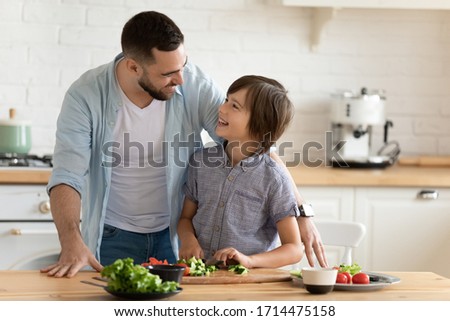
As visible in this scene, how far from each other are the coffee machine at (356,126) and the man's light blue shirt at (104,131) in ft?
4.85

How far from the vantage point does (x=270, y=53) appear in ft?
13.6

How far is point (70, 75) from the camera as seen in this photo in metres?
4.02

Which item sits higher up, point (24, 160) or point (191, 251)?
point (24, 160)

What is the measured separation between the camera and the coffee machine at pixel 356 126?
13.0 ft

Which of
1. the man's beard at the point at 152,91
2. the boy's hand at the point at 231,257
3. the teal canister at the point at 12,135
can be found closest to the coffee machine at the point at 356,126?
Answer: the teal canister at the point at 12,135

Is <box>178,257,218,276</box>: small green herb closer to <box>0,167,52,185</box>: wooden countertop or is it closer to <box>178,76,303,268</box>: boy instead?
<box>178,76,303,268</box>: boy

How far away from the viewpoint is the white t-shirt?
8.45 ft

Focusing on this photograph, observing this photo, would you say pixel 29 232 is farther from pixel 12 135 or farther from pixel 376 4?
pixel 376 4

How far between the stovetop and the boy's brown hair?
1416 mm

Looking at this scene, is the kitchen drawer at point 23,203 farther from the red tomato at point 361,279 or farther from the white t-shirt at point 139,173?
the red tomato at point 361,279

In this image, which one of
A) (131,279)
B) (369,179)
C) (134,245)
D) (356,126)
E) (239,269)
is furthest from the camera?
(356,126)

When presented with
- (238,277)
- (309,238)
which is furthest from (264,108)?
(238,277)

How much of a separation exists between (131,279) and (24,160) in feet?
6.86

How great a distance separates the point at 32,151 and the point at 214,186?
1805mm
